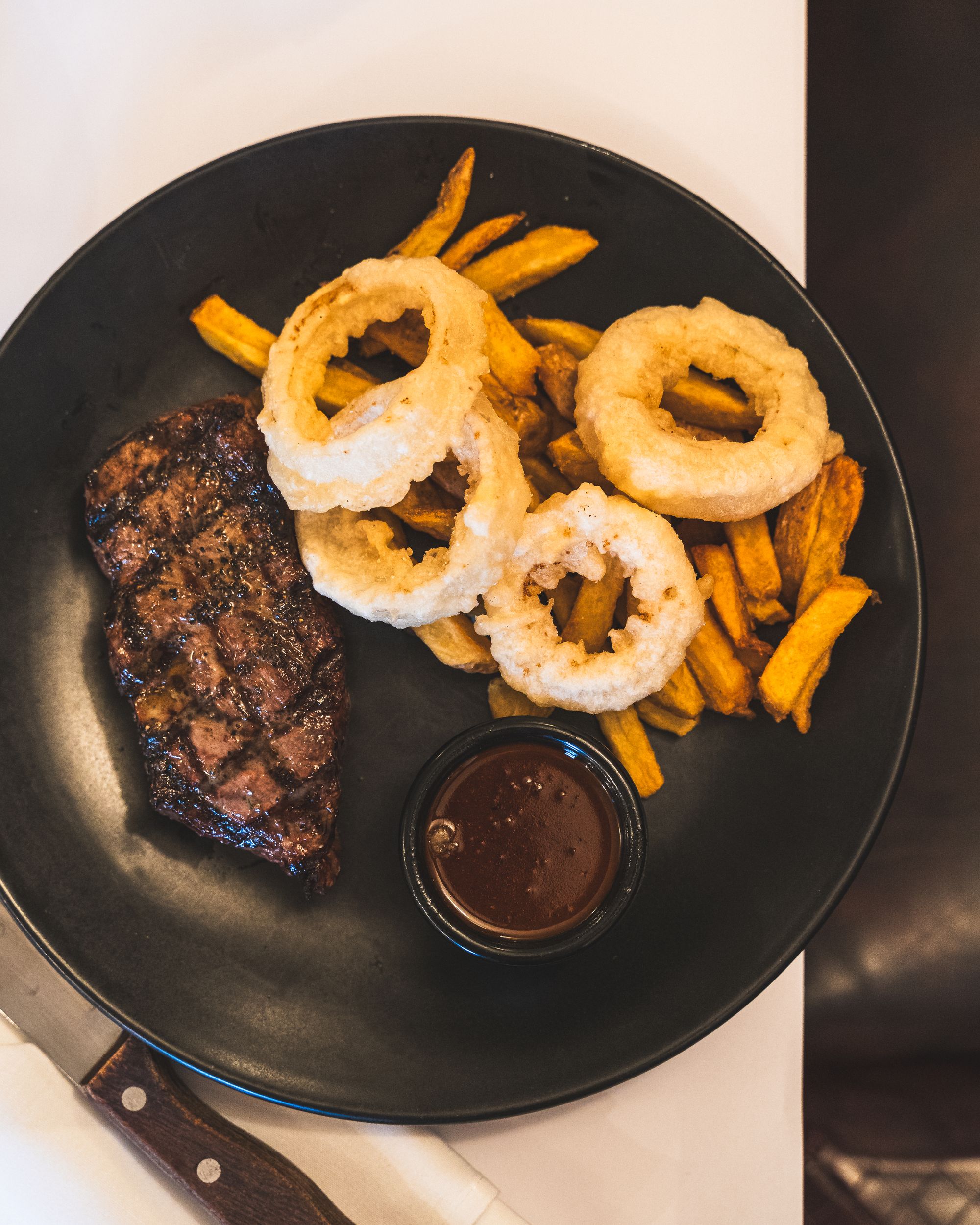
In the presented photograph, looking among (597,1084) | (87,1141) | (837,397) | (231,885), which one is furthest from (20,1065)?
(837,397)

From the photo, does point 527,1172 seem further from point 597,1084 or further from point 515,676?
point 515,676

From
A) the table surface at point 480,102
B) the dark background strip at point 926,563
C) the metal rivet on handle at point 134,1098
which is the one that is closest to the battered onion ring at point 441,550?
the table surface at point 480,102

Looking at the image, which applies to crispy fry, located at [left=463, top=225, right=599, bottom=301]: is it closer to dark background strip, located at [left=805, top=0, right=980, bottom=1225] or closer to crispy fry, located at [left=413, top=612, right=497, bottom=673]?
crispy fry, located at [left=413, top=612, right=497, bottom=673]

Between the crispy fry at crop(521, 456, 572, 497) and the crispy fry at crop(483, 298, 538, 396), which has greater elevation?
the crispy fry at crop(483, 298, 538, 396)

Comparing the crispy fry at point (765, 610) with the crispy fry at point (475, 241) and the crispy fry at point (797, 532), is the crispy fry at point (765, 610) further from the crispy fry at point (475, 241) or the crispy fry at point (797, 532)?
the crispy fry at point (475, 241)

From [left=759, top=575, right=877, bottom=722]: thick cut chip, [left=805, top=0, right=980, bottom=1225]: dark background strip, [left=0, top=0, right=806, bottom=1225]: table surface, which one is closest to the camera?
[left=759, top=575, right=877, bottom=722]: thick cut chip

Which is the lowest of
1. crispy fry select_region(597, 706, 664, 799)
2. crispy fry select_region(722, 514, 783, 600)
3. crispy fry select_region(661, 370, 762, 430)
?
crispy fry select_region(597, 706, 664, 799)

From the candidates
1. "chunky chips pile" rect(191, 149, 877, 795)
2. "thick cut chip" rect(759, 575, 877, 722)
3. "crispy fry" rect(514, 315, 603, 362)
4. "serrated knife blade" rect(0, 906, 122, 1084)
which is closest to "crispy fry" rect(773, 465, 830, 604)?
→ "chunky chips pile" rect(191, 149, 877, 795)
